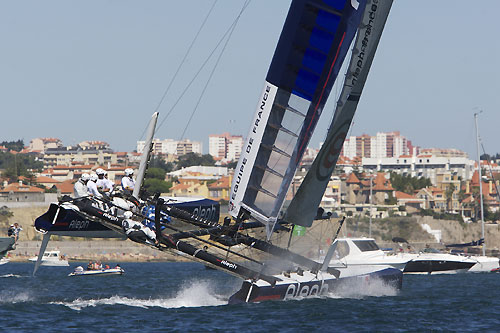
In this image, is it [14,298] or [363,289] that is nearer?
[14,298]

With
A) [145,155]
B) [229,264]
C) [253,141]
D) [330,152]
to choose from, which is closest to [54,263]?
[145,155]

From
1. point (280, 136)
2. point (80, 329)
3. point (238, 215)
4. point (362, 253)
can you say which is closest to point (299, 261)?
point (238, 215)

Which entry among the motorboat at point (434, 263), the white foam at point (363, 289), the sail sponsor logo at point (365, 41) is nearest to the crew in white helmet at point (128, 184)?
the white foam at point (363, 289)

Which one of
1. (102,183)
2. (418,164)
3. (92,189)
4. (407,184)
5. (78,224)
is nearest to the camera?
(92,189)

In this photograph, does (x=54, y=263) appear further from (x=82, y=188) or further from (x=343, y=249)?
(x=82, y=188)

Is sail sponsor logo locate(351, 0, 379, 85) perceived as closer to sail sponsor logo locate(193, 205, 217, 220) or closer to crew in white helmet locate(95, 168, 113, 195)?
crew in white helmet locate(95, 168, 113, 195)

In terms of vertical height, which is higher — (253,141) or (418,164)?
(418,164)

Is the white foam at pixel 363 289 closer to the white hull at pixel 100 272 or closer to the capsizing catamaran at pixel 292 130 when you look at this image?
the capsizing catamaran at pixel 292 130

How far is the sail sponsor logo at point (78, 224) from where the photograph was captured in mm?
21000

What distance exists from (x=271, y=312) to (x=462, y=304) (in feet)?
17.6

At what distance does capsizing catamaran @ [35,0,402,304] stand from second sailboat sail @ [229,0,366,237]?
0.02 meters

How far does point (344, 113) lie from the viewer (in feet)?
61.2

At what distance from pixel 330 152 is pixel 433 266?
1808 centimetres

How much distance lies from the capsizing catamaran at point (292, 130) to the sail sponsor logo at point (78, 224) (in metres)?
1.02
